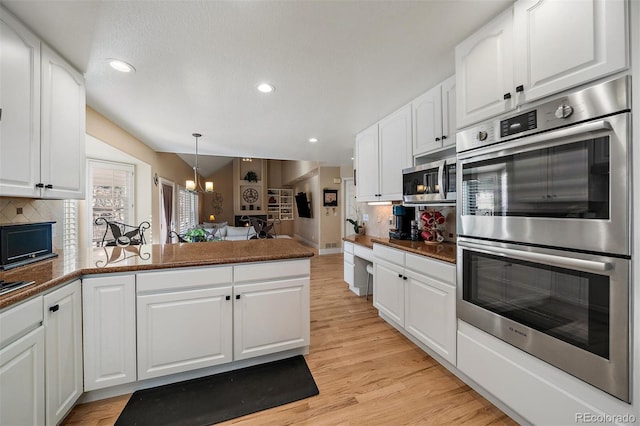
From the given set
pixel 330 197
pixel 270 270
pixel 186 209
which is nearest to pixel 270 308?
pixel 270 270

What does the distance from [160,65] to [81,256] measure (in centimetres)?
165

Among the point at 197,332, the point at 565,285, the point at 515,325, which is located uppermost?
the point at 565,285

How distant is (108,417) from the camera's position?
151 cm

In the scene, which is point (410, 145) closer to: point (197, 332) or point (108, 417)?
point (197, 332)

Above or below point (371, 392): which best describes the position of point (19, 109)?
above

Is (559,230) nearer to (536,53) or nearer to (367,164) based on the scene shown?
(536,53)

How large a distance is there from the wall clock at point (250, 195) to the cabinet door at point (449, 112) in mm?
9492

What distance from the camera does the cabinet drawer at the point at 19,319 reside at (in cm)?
104

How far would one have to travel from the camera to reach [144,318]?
1.65m

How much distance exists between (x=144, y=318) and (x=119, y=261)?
461 mm

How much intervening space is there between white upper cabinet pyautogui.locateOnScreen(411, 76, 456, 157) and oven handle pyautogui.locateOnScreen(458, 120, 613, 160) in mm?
587

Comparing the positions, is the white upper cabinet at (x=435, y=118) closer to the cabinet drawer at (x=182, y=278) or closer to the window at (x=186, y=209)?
the cabinet drawer at (x=182, y=278)

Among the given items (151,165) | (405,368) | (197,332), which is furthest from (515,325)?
(151,165)

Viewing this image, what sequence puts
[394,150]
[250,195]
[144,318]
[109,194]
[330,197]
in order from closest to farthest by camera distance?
[144,318]
[394,150]
[109,194]
[330,197]
[250,195]
